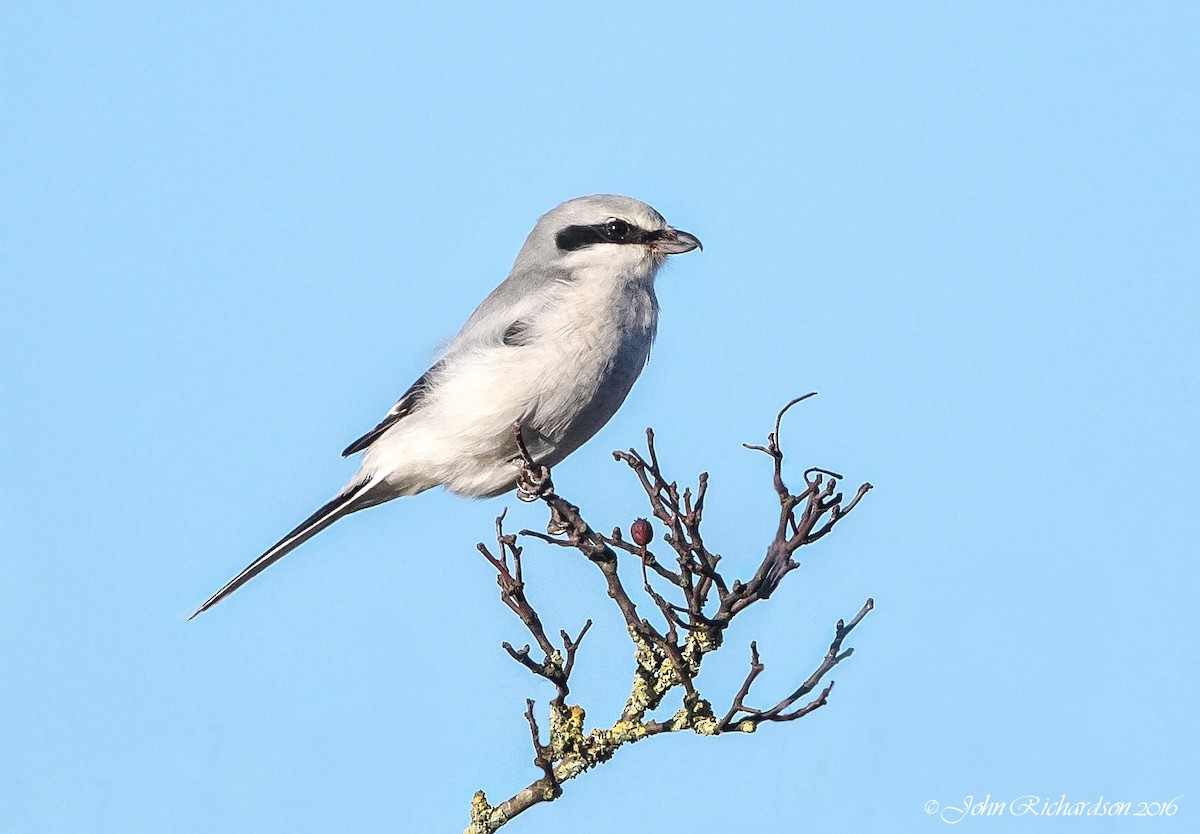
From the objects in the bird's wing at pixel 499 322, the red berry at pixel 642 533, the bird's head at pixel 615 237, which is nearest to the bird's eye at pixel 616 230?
the bird's head at pixel 615 237

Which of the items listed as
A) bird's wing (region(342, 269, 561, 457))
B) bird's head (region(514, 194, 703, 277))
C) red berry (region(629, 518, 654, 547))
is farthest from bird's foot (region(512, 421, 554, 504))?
red berry (region(629, 518, 654, 547))

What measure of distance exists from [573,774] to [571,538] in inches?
33.2

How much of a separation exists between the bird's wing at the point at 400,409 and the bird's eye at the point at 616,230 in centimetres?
90

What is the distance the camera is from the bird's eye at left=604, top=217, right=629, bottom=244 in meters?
5.62

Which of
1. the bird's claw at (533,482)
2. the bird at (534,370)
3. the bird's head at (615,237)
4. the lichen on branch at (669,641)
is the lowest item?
the lichen on branch at (669,641)

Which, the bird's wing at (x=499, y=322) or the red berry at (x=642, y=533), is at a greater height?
the bird's wing at (x=499, y=322)

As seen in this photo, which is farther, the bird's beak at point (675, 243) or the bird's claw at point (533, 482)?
the bird's beak at point (675, 243)

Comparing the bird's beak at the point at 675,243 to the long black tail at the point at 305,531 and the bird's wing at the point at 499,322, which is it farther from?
the long black tail at the point at 305,531

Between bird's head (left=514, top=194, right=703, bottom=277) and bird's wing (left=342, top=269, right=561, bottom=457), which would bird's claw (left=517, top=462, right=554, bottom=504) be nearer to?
bird's wing (left=342, top=269, right=561, bottom=457)

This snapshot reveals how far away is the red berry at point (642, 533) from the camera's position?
3863 millimetres

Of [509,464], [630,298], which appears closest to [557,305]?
[630,298]

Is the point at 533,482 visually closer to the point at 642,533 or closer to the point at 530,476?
the point at 530,476

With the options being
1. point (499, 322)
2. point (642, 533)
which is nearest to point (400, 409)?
point (499, 322)

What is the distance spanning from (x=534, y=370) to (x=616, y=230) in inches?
33.6
